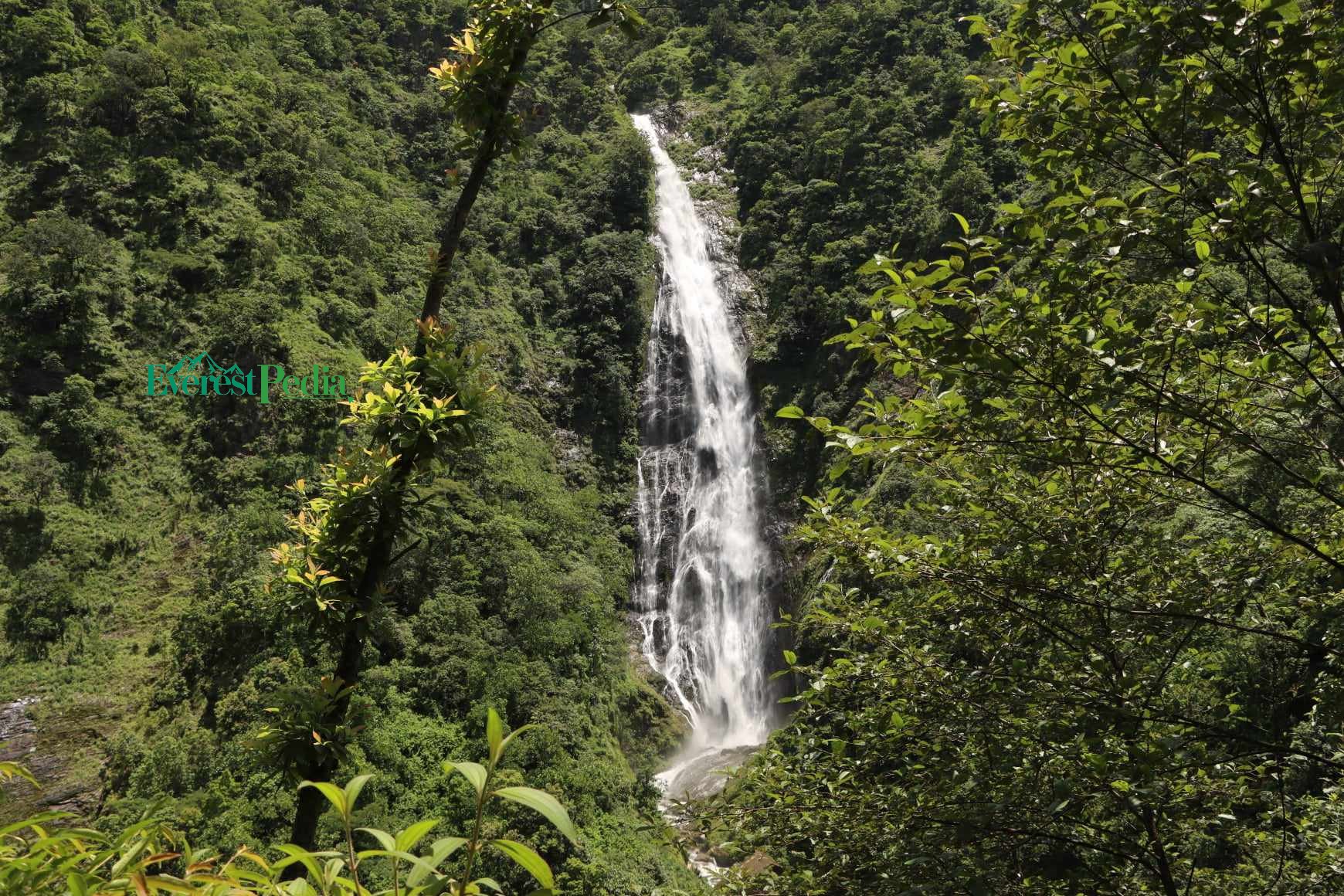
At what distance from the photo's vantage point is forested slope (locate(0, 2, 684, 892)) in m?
14.5

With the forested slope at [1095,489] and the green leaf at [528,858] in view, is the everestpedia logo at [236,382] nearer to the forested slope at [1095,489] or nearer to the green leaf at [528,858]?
the forested slope at [1095,489]

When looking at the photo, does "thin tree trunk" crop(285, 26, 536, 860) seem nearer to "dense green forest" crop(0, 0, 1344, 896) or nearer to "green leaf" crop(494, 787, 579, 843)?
"dense green forest" crop(0, 0, 1344, 896)

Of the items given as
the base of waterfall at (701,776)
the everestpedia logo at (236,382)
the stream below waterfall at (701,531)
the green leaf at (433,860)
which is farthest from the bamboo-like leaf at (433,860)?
the everestpedia logo at (236,382)

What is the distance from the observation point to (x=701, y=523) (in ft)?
92.2

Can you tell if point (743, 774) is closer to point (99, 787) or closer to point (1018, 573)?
point (1018, 573)

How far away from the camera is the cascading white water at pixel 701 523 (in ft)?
81.3

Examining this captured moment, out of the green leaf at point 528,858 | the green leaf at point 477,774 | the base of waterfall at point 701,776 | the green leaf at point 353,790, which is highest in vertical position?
the green leaf at point 477,774

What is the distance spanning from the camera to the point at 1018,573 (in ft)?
11.1

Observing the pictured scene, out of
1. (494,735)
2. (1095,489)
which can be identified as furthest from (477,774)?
(1095,489)

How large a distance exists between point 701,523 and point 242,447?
14517mm

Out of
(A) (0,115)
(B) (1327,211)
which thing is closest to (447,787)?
(B) (1327,211)

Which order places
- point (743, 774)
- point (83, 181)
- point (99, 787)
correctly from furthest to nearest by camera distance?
point (83, 181) < point (99, 787) < point (743, 774)

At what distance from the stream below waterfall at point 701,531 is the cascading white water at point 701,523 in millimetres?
34

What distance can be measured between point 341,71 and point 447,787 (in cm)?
3184
